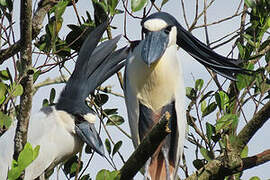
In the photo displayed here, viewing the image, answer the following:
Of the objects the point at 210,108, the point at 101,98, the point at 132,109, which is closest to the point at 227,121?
the point at 210,108

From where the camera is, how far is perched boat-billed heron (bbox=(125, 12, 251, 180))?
3424 millimetres

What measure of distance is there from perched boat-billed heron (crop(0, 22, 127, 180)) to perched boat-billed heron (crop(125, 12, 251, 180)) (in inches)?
16.2

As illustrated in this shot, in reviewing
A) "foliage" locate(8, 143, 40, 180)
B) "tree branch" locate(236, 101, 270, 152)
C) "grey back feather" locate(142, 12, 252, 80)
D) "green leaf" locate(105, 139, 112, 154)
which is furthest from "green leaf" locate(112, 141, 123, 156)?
"foliage" locate(8, 143, 40, 180)

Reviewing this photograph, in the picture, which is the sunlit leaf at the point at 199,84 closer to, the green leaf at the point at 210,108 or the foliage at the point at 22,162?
the green leaf at the point at 210,108

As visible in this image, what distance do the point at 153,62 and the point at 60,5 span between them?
2.17ft

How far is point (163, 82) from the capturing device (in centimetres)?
347

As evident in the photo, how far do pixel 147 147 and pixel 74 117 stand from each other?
5.51ft

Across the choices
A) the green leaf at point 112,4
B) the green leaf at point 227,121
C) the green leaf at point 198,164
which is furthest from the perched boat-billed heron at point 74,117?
the green leaf at point 227,121

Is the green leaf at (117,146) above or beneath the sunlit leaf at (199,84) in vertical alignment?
beneath

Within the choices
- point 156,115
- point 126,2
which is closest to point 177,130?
point 156,115

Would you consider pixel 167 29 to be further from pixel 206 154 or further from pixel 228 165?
pixel 228 165

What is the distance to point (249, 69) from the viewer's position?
3.23 metres

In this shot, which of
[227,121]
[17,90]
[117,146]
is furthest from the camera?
[117,146]

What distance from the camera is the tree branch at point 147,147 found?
2363mm
